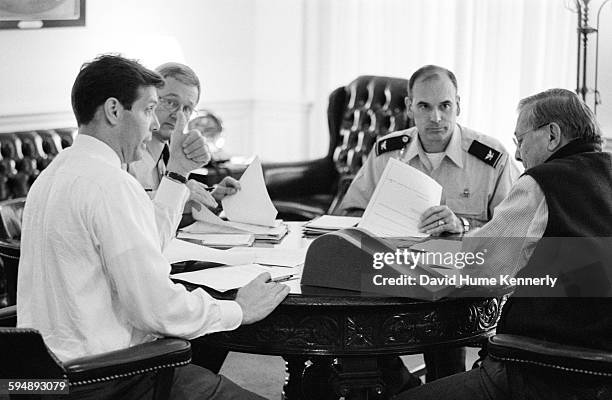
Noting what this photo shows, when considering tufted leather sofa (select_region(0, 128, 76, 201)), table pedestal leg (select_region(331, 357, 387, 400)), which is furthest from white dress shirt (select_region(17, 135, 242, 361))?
tufted leather sofa (select_region(0, 128, 76, 201))

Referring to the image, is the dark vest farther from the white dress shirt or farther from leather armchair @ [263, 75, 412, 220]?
leather armchair @ [263, 75, 412, 220]

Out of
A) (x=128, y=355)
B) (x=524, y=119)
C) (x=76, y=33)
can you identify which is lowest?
(x=128, y=355)

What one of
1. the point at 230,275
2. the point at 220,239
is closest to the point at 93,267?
the point at 230,275

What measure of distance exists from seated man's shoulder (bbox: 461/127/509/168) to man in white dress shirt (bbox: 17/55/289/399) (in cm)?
169

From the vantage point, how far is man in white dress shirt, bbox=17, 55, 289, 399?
7.73 ft

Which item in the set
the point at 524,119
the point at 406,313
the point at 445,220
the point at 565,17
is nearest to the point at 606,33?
the point at 565,17

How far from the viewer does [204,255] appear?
10.1ft

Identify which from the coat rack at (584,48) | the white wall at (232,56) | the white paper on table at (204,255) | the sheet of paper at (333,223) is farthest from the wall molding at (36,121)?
the coat rack at (584,48)

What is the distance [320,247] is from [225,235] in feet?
2.69

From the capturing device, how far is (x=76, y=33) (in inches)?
Answer: 235

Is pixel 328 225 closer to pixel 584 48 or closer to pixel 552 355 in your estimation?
pixel 552 355

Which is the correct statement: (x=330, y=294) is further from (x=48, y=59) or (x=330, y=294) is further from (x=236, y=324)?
(x=48, y=59)

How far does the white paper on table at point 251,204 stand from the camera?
3576mm

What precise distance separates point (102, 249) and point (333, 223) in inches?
56.8
